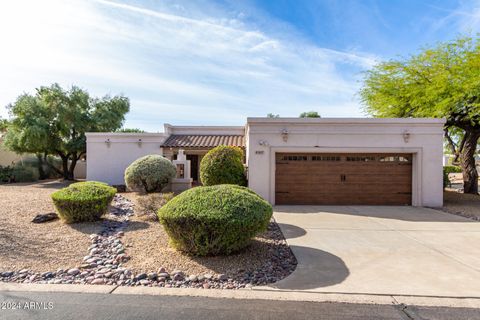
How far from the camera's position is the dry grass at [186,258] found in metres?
4.94

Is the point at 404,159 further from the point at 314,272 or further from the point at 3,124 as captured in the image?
the point at 3,124

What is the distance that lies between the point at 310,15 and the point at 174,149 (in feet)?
35.9

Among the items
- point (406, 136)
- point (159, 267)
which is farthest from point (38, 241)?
point (406, 136)

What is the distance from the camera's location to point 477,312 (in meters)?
3.67

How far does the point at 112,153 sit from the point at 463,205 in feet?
63.2

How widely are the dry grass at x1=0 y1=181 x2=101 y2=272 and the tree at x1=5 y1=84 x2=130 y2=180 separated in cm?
1155

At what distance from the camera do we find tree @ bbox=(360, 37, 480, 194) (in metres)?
12.6

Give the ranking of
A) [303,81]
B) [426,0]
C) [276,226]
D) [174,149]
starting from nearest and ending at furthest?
[276,226], [426,0], [303,81], [174,149]

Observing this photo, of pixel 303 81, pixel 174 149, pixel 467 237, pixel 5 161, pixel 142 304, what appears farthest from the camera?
pixel 5 161

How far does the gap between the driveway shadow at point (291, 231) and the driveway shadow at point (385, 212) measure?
1995 millimetres

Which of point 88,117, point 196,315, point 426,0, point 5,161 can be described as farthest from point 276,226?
point 5,161

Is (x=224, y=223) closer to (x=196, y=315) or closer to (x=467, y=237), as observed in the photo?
(x=196, y=315)

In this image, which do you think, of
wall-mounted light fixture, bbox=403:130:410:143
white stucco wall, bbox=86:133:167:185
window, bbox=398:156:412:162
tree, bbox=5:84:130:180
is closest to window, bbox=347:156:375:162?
window, bbox=398:156:412:162

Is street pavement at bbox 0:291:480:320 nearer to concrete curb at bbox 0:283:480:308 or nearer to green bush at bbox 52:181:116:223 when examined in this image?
concrete curb at bbox 0:283:480:308
